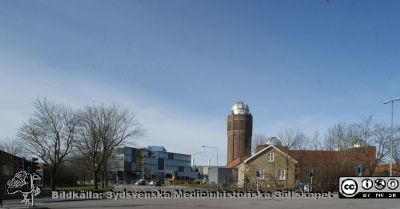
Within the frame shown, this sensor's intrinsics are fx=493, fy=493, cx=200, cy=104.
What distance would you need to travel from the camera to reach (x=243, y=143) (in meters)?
126

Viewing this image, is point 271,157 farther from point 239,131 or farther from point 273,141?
point 239,131

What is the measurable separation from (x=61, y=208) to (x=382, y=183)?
77.6 ft

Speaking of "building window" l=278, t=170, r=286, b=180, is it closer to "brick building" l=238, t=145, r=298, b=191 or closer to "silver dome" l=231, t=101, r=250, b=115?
"brick building" l=238, t=145, r=298, b=191

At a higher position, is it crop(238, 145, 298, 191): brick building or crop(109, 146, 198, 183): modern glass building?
crop(238, 145, 298, 191): brick building

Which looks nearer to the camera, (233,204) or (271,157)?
(233,204)

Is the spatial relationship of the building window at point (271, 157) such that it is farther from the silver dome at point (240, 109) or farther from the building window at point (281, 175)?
the silver dome at point (240, 109)

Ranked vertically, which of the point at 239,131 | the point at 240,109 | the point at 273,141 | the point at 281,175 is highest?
the point at 240,109

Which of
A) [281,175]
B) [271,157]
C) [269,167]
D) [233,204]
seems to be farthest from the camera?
[271,157]

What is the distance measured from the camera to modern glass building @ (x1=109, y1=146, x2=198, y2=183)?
158575 millimetres

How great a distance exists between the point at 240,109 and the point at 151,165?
200 ft

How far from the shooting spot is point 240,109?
129 metres

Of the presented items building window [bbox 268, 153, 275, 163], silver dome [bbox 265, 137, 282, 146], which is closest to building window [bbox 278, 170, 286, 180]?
building window [bbox 268, 153, 275, 163]

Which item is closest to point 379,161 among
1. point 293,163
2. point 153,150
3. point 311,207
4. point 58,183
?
point 293,163

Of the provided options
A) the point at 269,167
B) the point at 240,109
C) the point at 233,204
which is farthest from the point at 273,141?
the point at 233,204
